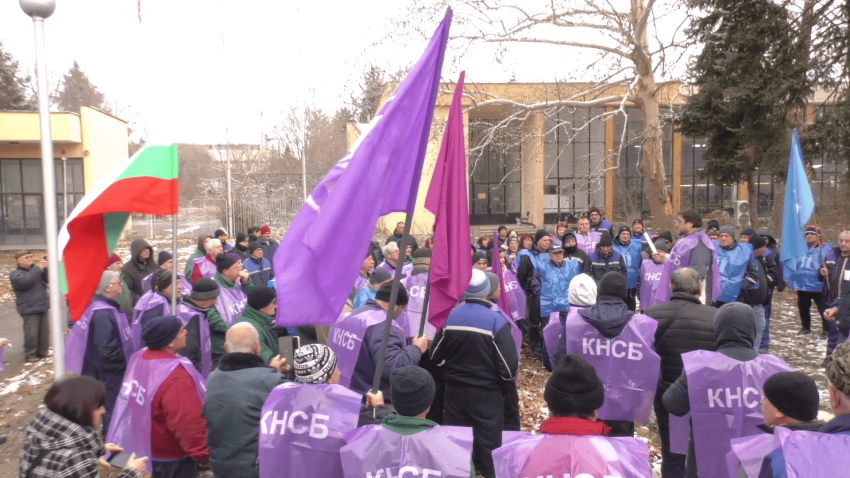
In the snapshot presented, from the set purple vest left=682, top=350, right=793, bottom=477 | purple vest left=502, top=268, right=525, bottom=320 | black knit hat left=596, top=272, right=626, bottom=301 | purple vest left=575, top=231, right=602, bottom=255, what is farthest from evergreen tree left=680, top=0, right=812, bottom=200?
purple vest left=682, top=350, right=793, bottom=477

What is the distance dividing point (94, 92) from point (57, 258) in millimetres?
68874

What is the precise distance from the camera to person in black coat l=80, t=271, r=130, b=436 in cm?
505

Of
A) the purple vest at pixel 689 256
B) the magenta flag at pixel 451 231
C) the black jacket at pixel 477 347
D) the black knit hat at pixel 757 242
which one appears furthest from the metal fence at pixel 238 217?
the magenta flag at pixel 451 231

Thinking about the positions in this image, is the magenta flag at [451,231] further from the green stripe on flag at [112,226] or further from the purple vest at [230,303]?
the purple vest at [230,303]

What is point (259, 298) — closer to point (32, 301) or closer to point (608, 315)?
point (608, 315)

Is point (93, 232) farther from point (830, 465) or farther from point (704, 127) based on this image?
point (704, 127)

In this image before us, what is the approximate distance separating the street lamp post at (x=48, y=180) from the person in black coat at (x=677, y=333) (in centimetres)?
438

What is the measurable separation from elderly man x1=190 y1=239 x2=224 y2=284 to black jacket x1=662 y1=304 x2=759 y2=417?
20.0ft

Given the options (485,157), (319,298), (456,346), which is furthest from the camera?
(485,157)

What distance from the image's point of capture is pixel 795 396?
8.37ft

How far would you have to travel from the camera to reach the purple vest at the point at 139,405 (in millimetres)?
3662

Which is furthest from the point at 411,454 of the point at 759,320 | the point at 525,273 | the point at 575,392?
the point at 759,320

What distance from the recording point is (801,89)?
16500mm

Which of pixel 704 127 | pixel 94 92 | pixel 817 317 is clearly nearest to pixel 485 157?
pixel 704 127
